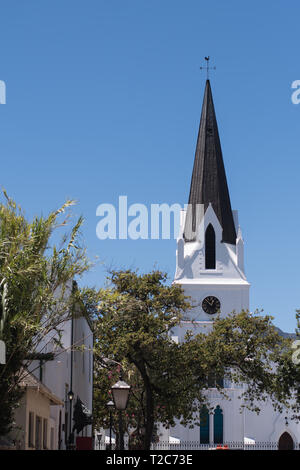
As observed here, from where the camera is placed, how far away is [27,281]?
19.0m

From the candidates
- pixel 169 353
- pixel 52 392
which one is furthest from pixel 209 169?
pixel 52 392

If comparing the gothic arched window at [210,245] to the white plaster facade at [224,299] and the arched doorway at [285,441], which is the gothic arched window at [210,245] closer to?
the white plaster facade at [224,299]

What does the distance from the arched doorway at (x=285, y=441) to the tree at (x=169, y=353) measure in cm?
2850

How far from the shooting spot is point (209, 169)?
8238 cm

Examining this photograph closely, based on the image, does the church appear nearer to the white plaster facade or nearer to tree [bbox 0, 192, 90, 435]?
the white plaster facade

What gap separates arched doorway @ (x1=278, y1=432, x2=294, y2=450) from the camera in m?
76.1

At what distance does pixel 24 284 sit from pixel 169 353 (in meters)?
27.5

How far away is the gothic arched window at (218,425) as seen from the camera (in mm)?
77188

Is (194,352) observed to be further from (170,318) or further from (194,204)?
(194,204)

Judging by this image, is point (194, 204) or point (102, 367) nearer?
point (102, 367)

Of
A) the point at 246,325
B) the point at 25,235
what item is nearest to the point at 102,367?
the point at 246,325

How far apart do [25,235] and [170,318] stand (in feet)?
96.4

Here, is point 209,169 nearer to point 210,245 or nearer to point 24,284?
point 210,245
